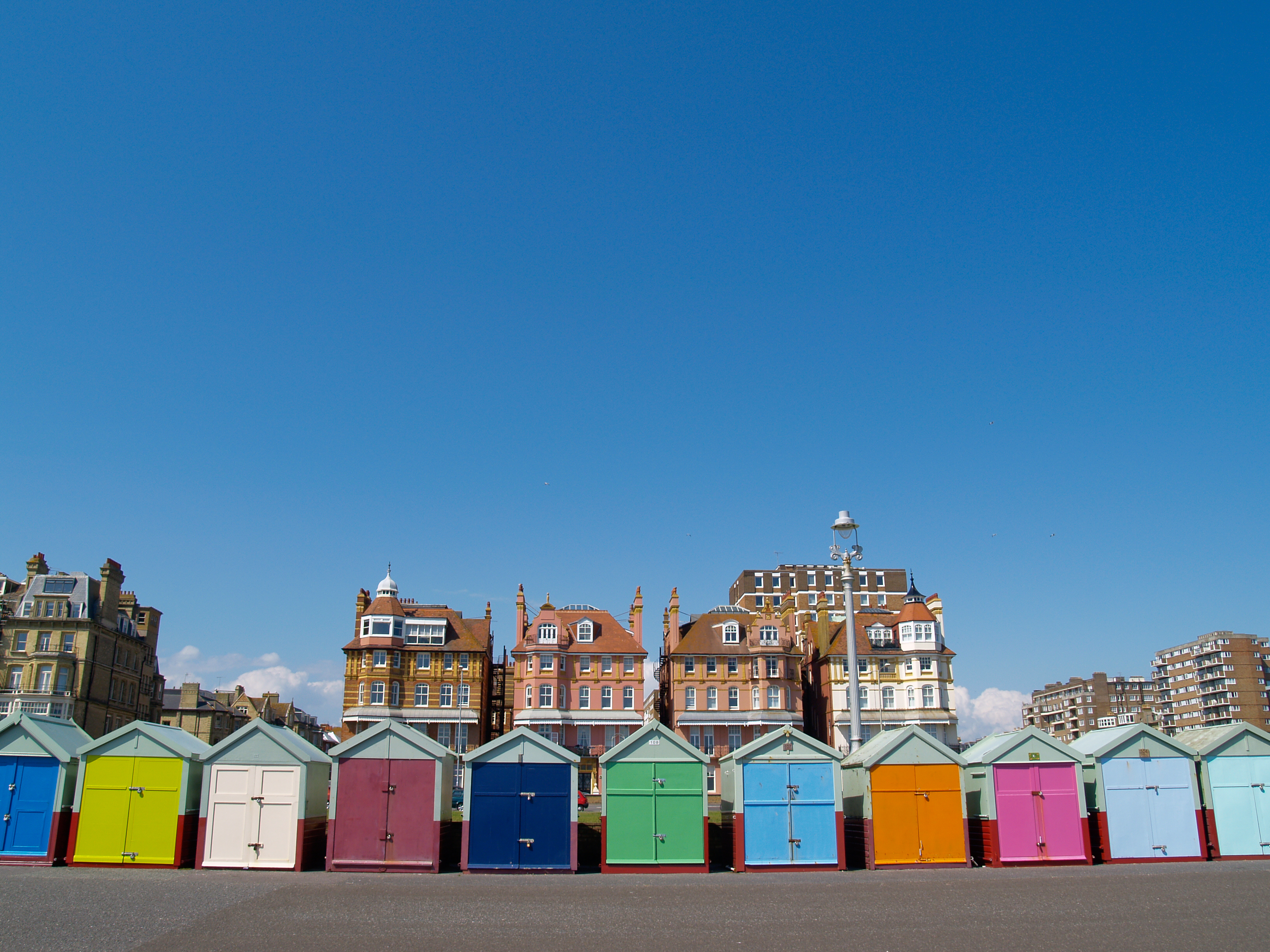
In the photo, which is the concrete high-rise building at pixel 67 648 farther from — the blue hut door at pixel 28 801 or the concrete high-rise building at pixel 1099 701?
the concrete high-rise building at pixel 1099 701

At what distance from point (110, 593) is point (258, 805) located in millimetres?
54689

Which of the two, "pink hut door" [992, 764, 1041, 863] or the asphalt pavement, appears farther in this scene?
"pink hut door" [992, 764, 1041, 863]

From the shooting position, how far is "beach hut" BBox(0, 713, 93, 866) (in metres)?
25.3

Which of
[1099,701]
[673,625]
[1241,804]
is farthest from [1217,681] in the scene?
[1241,804]

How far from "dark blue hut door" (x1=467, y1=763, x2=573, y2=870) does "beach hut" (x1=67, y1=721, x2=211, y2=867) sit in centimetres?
769

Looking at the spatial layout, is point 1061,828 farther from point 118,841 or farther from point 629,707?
point 629,707

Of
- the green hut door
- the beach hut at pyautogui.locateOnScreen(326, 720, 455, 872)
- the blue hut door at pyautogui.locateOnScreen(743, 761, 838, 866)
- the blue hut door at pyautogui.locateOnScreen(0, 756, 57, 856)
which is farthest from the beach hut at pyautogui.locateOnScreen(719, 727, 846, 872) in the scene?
the blue hut door at pyautogui.locateOnScreen(0, 756, 57, 856)

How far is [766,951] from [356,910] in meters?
8.58

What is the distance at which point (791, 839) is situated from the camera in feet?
85.9

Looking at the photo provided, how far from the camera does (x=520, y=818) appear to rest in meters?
25.8

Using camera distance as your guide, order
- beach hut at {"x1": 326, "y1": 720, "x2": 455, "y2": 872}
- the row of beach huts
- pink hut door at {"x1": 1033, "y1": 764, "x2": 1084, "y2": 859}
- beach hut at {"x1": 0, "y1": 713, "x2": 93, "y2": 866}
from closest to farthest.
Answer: beach hut at {"x1": 0, "y1": 713, "x2": 93, "y2": 866}
beach hut at {"x1": 326, "y1": 720, "x2": 455, "y2": 872}
the row of beach huts
pink hut door at {"x1": 1033, "y1": 764, "x2": 1084, "y2": 859}

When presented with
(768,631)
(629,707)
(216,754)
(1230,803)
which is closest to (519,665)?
(629,707)

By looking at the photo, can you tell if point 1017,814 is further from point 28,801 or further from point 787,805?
point 28,801

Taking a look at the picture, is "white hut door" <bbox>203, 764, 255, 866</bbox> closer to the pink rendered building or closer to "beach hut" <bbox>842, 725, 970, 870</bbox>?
"beach hut" <bbox>842, 725, 970, 870</bbox>
